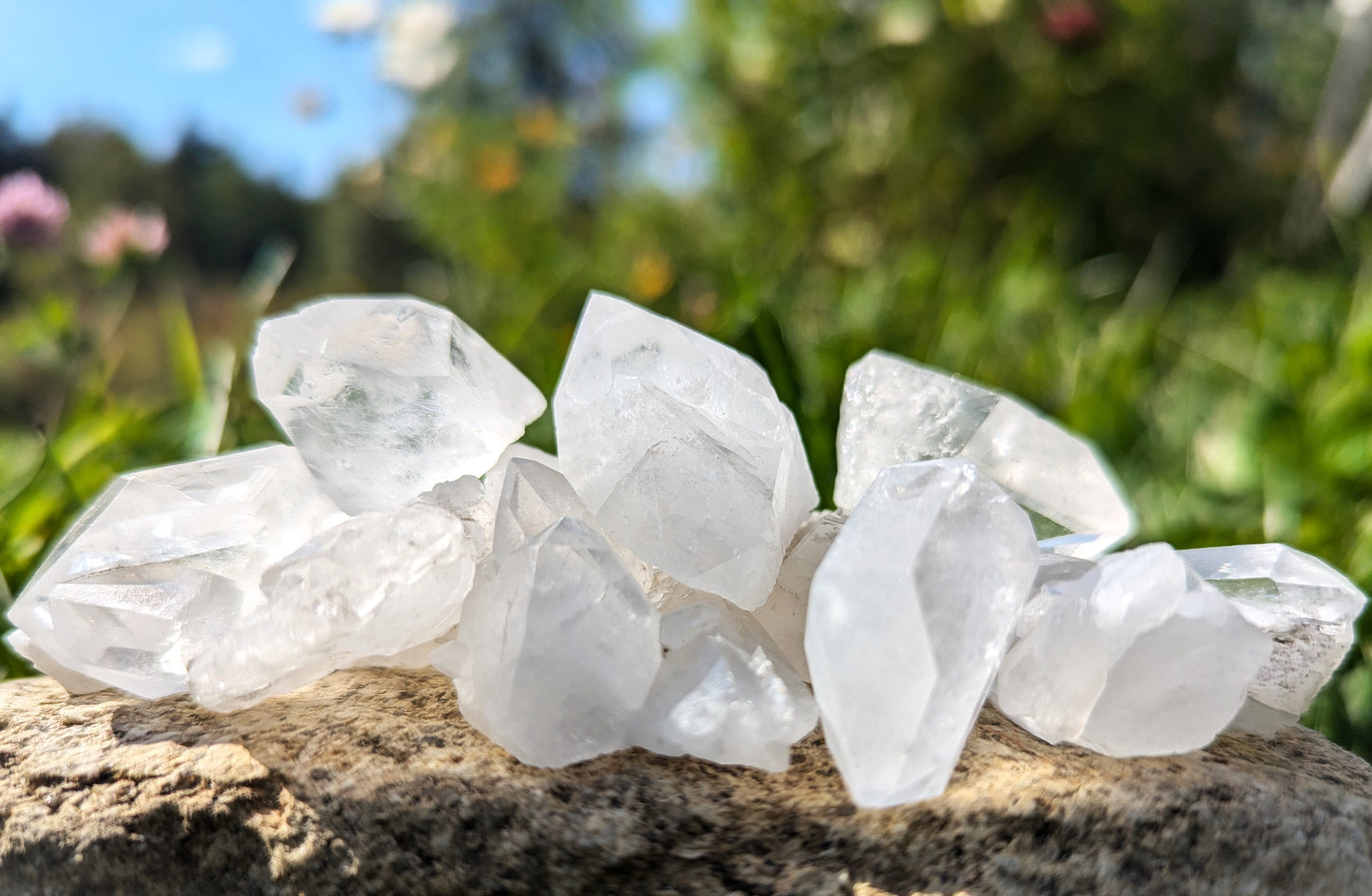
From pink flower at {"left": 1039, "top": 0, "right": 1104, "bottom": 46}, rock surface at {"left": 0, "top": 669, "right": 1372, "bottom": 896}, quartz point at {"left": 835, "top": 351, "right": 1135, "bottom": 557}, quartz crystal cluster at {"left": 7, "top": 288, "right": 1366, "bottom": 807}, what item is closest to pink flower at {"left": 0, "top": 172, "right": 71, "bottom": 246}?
quartz crystal cluster at {"left": 7, "top": 288, "right": 1366, "bottom": 807}

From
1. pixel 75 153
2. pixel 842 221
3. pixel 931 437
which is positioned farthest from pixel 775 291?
pixel 75 153

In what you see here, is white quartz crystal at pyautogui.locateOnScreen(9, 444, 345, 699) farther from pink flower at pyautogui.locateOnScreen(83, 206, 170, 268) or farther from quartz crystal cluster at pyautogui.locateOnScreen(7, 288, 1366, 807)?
pink flower at pyautogui.locateOnScreen(83, 206, 170, 268)

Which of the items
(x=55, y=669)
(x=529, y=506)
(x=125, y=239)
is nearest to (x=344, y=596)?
(x=529, y=506)

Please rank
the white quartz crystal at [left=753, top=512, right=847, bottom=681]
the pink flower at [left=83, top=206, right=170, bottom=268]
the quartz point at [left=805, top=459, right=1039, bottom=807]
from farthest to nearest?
the pink flower at [left=83, top=206, right=170, bottom=268], the white quartz crystal at [left=753, top=512, right=847, bottom=681], the quartz point at [left=805, top=459, right=1039, bottom=807]

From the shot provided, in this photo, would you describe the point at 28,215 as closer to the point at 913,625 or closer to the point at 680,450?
the point at 680,450

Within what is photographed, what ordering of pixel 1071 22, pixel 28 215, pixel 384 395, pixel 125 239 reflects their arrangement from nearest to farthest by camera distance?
pixel 384 395 < pixel 125 239 < pixel 28 215 < pixel 1071 22
